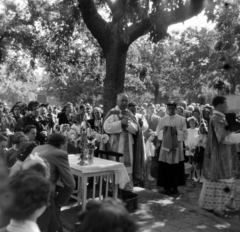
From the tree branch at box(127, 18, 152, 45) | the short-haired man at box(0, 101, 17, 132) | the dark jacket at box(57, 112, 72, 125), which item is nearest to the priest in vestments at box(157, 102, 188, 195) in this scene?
the tree branch at box(127, 18, 152, 45)

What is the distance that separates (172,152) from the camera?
714 cm

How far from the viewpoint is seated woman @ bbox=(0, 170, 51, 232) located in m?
1.96

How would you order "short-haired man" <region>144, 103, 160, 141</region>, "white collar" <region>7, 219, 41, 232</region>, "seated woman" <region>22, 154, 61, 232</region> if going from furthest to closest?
"short-haired man" <region>144, 103, 160, 141</region> → "seated woman" <region>22, 154, 61, 232</region> → "white collar" <region>7, 219, 41, 232</region>

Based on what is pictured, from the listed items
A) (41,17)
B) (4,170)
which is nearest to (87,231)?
(4,170)

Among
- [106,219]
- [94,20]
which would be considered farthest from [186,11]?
[106,219]

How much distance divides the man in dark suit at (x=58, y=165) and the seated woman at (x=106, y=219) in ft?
7.42

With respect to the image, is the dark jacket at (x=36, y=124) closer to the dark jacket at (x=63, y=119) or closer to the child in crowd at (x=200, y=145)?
the dark jacket at (x=63, y=119)

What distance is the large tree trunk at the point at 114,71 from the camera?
25.6 feet

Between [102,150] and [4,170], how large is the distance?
2.10 meters

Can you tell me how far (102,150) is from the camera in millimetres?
6328

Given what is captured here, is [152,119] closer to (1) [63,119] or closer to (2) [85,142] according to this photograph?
(1) [63,119]

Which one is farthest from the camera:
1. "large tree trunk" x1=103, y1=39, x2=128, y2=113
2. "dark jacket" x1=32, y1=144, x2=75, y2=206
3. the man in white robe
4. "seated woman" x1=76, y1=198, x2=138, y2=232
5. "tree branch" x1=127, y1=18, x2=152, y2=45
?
"large tree trunk" x1=103, y1=39, x2=128, y2=113

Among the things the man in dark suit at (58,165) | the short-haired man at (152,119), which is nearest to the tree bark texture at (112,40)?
the short-haired man at (152,119)

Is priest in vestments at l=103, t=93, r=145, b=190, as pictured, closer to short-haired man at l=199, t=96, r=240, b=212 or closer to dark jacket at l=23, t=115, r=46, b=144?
short-haired man at l=199, t=96, r=240, b=212
